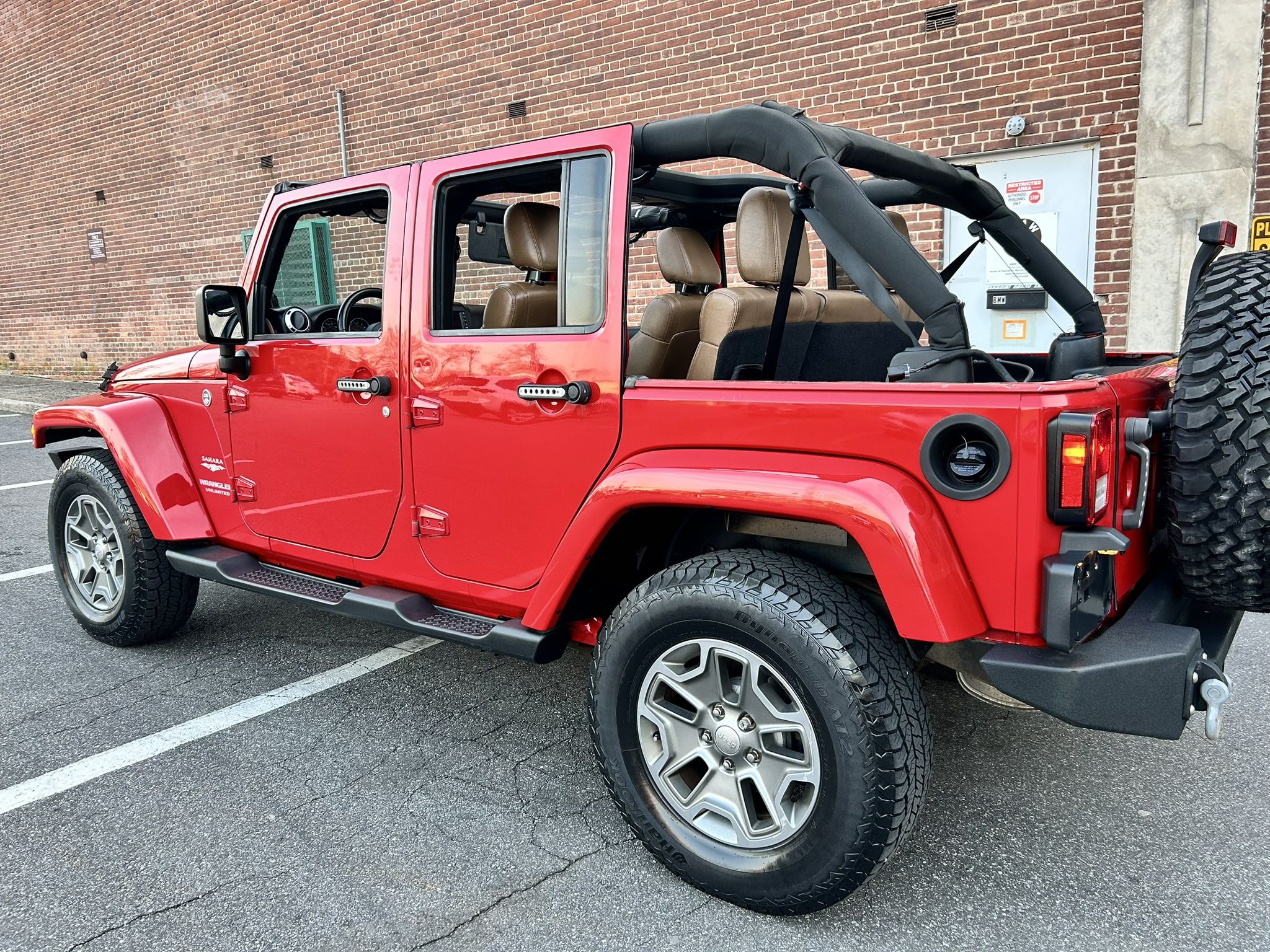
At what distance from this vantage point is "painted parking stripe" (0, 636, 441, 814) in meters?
2.92

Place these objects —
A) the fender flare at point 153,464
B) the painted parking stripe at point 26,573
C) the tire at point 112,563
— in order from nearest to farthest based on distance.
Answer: the fender flare at point 153,464
the tire at point 112,563
the painted parking stripe at point 26,573

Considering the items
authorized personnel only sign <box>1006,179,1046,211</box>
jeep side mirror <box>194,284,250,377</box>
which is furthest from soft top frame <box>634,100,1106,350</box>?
authorized personnel only sign <box>1006,179,1046,211</box>

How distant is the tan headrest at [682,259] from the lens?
319 centimetres

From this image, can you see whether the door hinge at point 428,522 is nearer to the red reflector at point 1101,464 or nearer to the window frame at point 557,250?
the window frame at point 557,250

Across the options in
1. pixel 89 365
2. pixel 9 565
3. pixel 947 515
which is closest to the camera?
pixel 947 515

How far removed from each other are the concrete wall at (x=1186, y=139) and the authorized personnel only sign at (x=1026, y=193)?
654mm

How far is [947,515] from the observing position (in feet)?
6.68

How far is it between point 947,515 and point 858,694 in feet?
1.47

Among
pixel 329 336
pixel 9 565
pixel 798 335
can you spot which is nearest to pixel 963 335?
pixel 798 335

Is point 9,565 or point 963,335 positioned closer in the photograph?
point 963,335

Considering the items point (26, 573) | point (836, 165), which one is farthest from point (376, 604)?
point (26, 573)

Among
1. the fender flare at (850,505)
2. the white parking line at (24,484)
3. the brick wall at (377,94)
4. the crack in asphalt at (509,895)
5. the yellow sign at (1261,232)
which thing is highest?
the brick wall at (377,94)

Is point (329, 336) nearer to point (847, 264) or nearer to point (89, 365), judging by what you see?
point (847, 264)

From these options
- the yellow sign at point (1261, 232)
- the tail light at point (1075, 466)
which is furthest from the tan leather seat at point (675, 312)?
the yellow sign at point (1261, 232)
